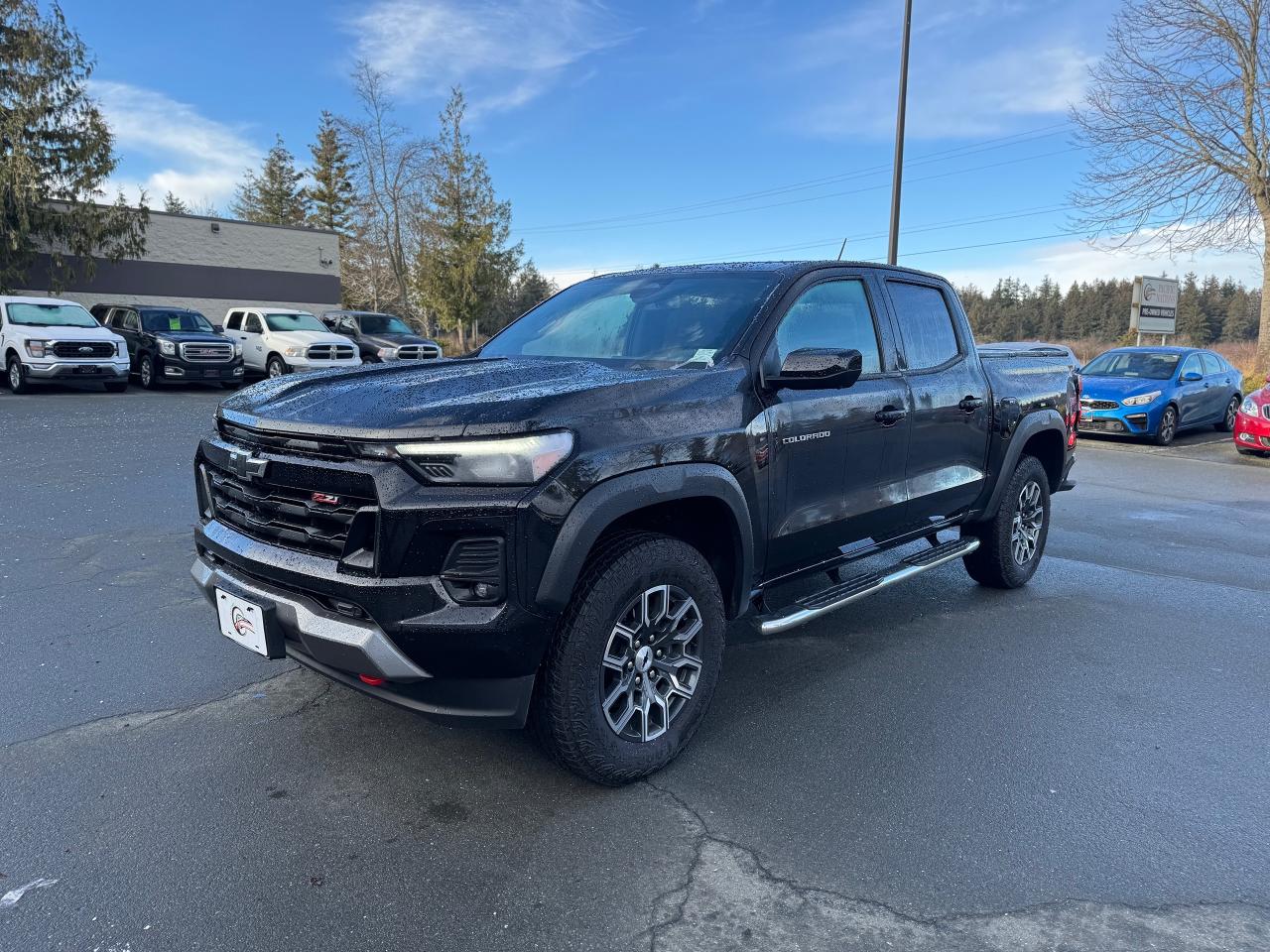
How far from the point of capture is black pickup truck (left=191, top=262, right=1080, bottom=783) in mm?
2514

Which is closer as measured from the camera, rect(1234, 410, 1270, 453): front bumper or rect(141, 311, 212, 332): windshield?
rect(1234, 410, 1270, 453): front bumper

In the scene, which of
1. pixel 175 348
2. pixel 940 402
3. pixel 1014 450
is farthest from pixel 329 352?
pixel 940 402

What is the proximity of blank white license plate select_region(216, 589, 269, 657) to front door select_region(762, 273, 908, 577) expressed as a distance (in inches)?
75.2

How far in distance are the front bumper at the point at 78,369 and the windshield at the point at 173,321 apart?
7.99 feet

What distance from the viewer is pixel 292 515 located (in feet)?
9.21

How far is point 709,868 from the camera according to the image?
2.56m

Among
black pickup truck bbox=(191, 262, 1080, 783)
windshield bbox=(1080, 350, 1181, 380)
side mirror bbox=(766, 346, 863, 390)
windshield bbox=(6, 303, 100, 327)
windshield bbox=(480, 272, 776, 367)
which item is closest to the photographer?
black pickup truck bbox=(191, 262, 1080, 783)

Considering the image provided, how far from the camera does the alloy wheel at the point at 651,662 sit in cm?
290

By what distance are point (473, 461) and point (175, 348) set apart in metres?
18.0

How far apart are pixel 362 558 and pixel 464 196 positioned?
34.0 metres

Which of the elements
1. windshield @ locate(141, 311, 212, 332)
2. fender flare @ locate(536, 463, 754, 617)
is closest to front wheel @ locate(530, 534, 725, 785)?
fender flare @ locate(536, 463, 754, 617)

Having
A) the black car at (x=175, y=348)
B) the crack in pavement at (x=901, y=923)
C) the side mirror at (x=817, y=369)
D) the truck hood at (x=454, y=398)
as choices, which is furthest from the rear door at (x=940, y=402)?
the black car at (x=175, y=348)

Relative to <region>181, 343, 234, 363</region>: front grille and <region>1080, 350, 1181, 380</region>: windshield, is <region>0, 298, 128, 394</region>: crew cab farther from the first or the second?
<region>1080, 350, 1181, 380</region>: windshield

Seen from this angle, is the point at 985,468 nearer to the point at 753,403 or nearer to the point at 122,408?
the point at 753,403
